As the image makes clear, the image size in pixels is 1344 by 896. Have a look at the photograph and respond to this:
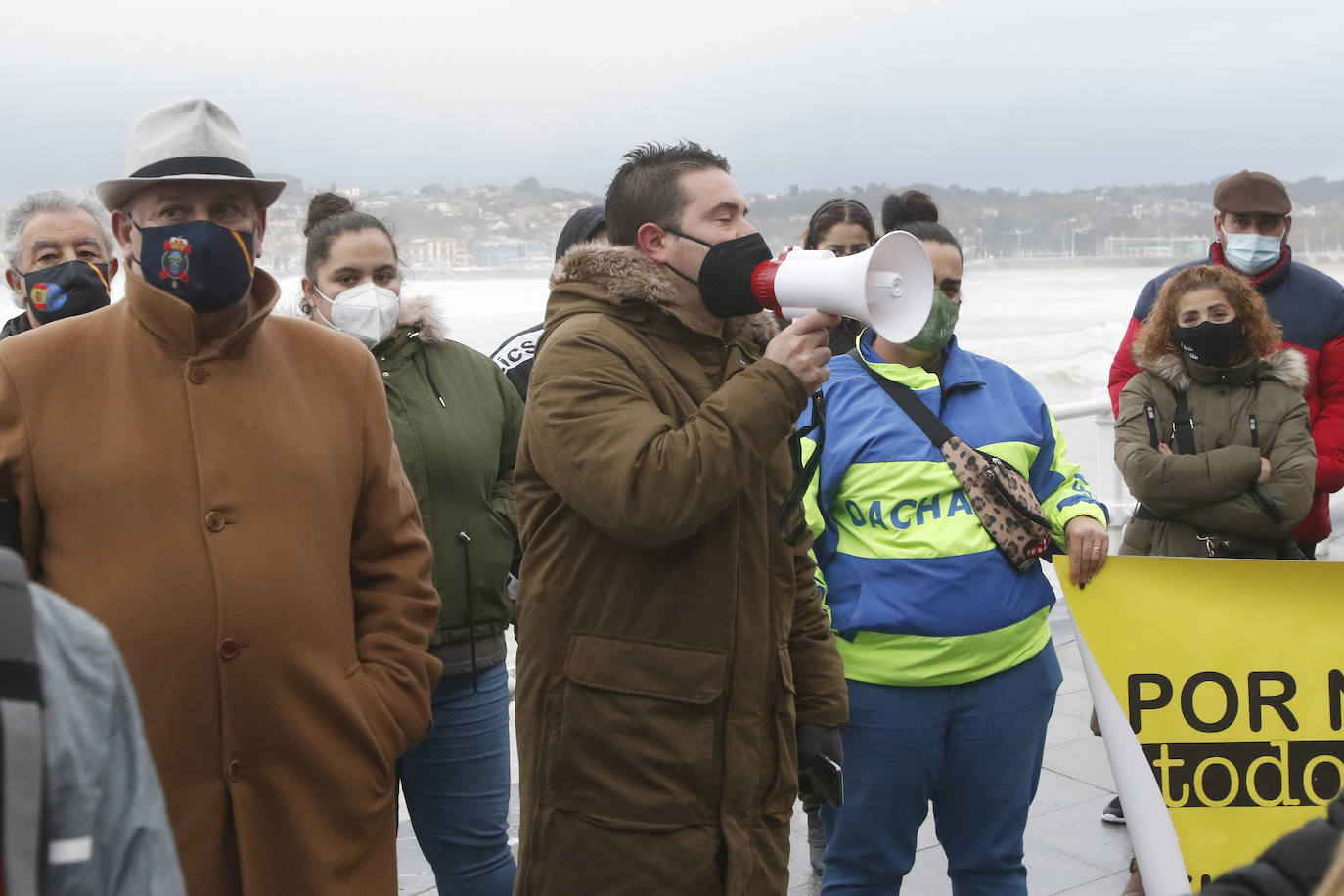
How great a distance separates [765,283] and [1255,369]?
8.64 feet

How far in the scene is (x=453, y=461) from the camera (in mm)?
3473

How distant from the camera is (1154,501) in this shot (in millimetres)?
4422

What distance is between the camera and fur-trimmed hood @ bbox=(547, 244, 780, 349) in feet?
8.58

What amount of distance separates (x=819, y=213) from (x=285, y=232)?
6.70ft

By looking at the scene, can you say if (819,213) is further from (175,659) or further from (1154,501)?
(175,659)

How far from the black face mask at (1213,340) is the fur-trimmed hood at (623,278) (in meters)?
2.26

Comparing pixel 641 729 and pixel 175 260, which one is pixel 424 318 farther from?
pixel 641 729

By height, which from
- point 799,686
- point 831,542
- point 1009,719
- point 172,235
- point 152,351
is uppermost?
point 172,235

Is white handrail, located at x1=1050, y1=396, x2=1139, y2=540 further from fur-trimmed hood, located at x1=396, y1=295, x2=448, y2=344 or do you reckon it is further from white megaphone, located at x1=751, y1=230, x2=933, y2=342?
white megaphone, located at x1=751, y1=230, x2=933, y2=342

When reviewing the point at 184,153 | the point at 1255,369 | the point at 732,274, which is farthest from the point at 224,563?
the point at 1255,369

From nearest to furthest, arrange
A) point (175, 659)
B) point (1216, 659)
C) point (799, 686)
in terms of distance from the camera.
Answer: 1. point (175, 659)
2. point (799, 686)
3. point (1216, 659)

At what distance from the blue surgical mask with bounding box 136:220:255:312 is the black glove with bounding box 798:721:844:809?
149 cm

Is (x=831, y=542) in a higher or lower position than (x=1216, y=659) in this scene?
higher

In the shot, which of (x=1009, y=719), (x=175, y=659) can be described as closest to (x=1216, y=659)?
(x=1009, y=719)
